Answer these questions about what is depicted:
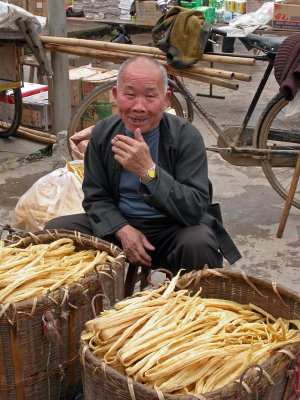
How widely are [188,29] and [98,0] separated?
8715 millimetres

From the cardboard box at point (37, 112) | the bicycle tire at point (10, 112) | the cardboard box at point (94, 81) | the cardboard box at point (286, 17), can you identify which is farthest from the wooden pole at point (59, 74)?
the cardboard box at point (286, 17)

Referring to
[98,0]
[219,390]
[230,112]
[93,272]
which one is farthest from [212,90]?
[219,390]

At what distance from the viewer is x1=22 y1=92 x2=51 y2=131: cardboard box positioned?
641 centimetres

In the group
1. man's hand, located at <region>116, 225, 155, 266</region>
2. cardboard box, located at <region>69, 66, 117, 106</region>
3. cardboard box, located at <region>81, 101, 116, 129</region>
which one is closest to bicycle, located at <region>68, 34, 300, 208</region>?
cardboard box, located at <region>81, 101, 116, 129</region>

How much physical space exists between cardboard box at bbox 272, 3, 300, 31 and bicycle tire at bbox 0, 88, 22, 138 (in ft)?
12.7

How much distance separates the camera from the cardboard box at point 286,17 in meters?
8.08

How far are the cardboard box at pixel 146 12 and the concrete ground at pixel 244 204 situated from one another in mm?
5151

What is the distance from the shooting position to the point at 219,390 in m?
1.59

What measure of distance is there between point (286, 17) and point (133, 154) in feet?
21.1

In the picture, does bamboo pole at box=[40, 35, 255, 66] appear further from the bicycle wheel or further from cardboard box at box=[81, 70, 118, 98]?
cardboard box at box=[81, 70, 118, 98]

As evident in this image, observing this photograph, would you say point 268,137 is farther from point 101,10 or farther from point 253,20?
point 101,10

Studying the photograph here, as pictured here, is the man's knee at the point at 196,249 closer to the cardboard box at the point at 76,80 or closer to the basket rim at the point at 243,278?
the basket rim at the point at 243,278

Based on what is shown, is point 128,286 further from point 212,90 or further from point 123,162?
point 212,90

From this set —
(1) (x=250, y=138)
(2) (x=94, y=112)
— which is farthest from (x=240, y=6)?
(1) (x=250, y=138)
